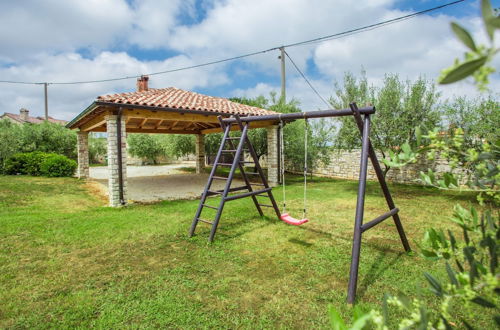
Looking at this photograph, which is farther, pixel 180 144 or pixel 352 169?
pixel 180 144

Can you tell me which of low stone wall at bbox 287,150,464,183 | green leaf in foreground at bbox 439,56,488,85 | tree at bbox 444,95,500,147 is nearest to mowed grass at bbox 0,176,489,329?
green leaf in foreground at bbox 439,56,488,85

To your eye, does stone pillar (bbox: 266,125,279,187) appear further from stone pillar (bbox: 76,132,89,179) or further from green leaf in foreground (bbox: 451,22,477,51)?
green leaf in foreground (bbox: 451,22,477,51)

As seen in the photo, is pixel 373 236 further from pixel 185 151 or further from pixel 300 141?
pixel 185 151

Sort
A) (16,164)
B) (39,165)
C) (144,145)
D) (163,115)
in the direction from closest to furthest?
(163,115) < (39,165) < (16,164) < (144,145)

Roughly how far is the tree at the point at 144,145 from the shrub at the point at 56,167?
349 inches

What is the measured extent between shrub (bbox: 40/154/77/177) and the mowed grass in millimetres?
8279

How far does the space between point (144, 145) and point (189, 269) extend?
844 inches

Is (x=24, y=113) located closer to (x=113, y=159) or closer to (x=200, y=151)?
(x=200, y=151)

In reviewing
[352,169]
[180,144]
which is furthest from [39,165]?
[352,169]

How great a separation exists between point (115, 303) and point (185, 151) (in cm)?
1745

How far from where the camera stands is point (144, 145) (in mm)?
23047

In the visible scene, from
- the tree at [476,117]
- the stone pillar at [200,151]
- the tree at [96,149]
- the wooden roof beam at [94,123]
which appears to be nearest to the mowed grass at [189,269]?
the tree at [476,117]

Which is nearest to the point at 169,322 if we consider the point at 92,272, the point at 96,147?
the point at 92,272

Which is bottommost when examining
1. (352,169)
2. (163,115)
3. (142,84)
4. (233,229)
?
(233,229)
